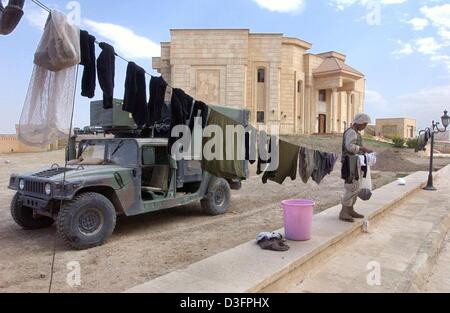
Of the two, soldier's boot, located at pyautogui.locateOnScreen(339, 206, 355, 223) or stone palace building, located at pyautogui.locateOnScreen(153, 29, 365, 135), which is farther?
stone palace building, located at pyautogui.locateOnScreen(153, 29, 365, 135)

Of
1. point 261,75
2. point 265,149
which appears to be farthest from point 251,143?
point 261,75

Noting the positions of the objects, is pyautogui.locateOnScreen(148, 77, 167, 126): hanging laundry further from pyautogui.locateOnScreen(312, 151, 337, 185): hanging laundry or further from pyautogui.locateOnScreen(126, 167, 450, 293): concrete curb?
pyautogui.locateOnScreen(312, 151, 337, 185): hanging laundry

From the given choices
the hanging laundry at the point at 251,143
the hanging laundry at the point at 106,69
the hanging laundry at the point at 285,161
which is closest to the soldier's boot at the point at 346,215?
the hanging laundry at the point at 285,161

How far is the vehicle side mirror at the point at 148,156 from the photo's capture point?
6.87 metres

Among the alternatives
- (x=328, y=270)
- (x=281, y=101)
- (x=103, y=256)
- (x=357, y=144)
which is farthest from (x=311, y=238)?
(x=281, y=101)

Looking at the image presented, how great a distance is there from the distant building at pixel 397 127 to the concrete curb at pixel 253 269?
4963 cm

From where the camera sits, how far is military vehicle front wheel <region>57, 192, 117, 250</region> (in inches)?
214

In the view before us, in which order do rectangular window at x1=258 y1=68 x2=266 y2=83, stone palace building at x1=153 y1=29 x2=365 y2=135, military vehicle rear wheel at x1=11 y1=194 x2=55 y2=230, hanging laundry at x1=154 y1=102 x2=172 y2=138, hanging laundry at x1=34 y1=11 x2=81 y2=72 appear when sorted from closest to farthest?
hanging laundry at x1=34 y1=11 x2=81 y2=72 < military vehicle rear wheel at x1=11 y1=194 x2=55 y2=230 < hanging laundry at x1=154 y1=102 x2=172 y2=138 < stone palace building at x1=153 y1=29 x2=365 y2=135 < rectangular window at x1=258 y1=68 x2=266 y2=83

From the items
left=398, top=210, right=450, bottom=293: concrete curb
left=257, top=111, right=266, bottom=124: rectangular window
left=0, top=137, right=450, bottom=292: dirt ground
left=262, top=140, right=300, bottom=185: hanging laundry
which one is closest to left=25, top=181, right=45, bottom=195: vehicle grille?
left=0, top=137, right=450, bottom=292: dirt ground

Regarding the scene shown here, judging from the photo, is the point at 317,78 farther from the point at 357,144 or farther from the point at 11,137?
the point at 357,144

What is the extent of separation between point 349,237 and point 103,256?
151 inches

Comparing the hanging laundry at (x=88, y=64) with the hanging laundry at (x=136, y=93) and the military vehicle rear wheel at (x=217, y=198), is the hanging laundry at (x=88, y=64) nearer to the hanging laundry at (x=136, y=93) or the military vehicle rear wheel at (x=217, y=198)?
the hanging laundry at (x=136, y=93)

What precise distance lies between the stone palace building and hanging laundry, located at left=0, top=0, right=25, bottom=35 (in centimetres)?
3240

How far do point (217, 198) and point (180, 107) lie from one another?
3.47 meters
